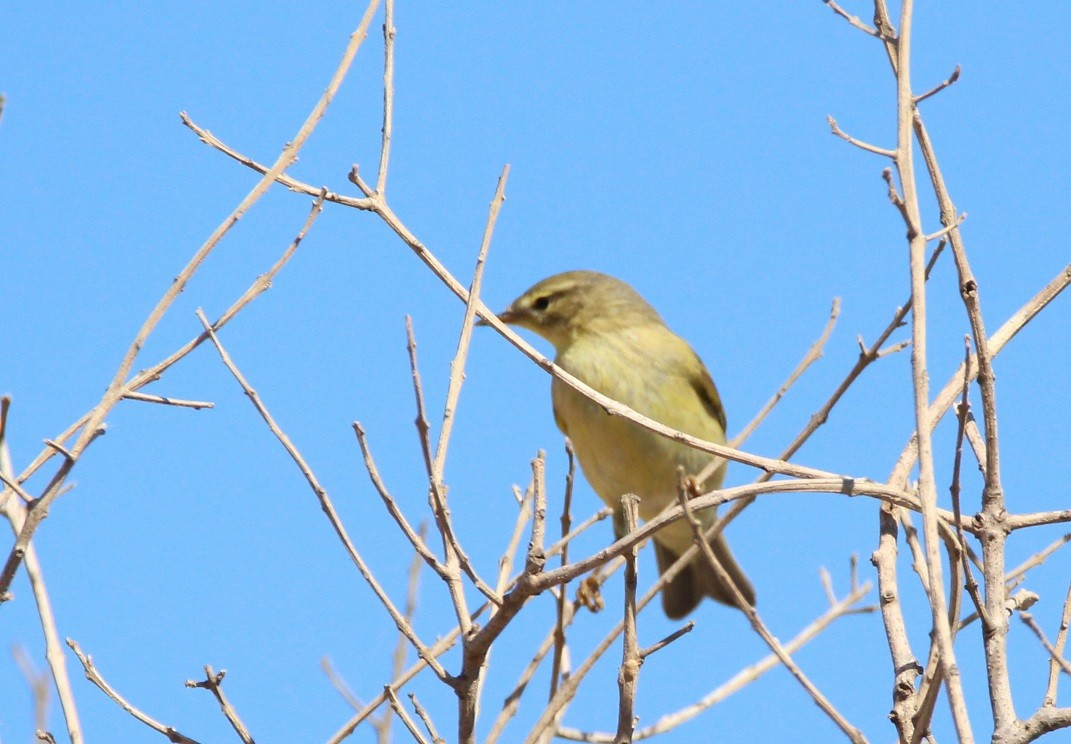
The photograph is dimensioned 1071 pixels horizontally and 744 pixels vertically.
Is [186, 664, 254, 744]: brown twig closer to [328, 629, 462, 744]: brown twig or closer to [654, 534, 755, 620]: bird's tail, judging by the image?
[328, 629, 462, 744]: brown twig

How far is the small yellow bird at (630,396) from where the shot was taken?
20.8 feet

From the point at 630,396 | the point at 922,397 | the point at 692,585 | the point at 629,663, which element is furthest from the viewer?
the point at 692,585

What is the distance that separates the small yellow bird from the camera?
6.34 meters

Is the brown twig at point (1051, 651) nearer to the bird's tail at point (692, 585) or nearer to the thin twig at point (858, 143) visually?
the thin twig at point (858, 143)

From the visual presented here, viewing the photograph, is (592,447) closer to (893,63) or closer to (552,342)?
(552,342)

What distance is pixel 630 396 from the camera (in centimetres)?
642

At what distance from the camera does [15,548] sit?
8.29 feet

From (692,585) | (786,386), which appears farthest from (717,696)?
(692,585)

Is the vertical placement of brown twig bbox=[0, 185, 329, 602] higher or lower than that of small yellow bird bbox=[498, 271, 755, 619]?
lower

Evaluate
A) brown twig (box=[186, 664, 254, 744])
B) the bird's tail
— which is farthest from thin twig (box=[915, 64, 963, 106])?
the bird's tail

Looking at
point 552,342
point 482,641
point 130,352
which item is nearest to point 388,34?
point 130,352

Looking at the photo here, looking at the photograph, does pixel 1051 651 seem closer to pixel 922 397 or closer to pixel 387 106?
pixel 922 397

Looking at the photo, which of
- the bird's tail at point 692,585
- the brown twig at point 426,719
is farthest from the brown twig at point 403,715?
the bird's tail at point 692,585

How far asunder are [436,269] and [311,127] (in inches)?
20.3
